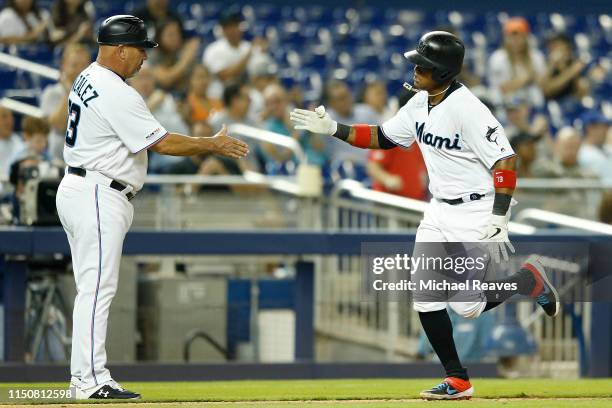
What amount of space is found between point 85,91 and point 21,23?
6920 mm

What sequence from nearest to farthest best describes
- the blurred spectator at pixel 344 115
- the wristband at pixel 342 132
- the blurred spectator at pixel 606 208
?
the wristband at pixel 342 132, the blurred spectator at pixel 606 208, the blurred spectator at pixel 344 115

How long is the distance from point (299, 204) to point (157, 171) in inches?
56.9

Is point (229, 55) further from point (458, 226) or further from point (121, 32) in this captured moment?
point (458, 226)

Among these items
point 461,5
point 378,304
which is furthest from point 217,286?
point 461,5

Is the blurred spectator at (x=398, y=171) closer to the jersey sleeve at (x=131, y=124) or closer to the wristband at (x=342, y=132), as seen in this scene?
the wristband at (x=342, y=132)

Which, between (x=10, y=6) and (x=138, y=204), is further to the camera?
(x=10, y=6)

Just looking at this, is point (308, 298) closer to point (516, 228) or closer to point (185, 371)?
point (185, 371)

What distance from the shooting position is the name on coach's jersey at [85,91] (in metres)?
6.18

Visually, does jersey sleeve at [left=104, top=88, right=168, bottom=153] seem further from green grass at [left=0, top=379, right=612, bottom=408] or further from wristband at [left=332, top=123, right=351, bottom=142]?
green grass at [left=0, top=379, right=612, bottom=408]

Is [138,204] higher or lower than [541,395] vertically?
higher

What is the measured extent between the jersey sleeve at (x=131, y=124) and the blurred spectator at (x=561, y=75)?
9440 mm

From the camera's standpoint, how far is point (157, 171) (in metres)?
10.5

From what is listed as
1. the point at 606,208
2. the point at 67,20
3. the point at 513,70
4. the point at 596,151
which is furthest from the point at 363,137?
the point at 513,70

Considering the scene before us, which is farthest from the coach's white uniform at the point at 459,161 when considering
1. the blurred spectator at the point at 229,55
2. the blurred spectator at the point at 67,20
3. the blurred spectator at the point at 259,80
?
the blurred spectator at the point at 67,20
